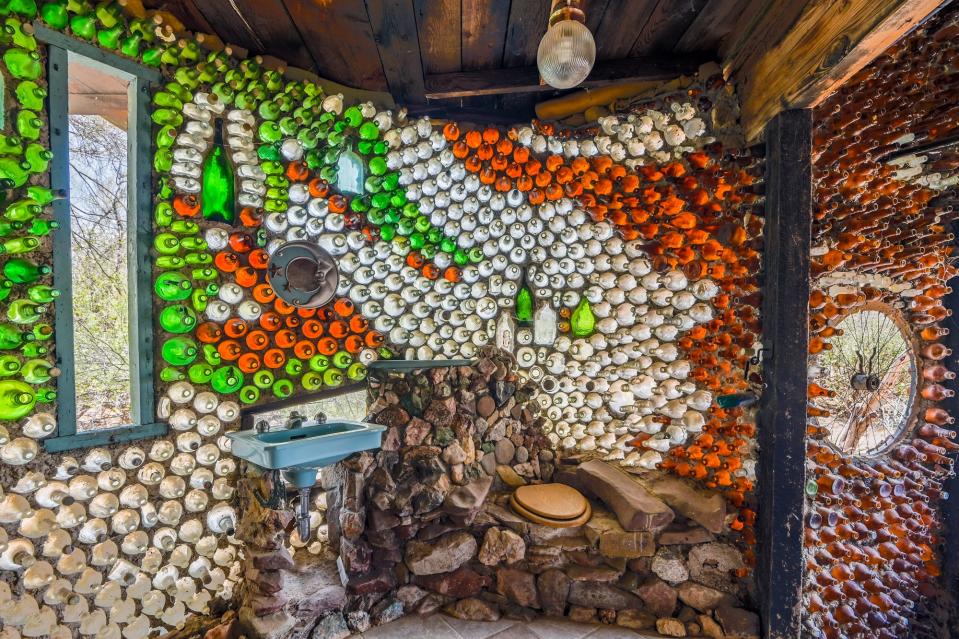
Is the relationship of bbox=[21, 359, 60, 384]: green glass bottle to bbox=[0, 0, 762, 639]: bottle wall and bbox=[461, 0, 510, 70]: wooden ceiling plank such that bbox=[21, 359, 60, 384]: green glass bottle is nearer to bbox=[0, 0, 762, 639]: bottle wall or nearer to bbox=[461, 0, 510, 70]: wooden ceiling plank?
bbox=[0, 0, 762, 639]: bottle wall

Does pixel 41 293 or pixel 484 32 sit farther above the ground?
pixel 484 32

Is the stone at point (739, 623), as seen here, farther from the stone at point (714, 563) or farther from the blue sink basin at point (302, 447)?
the blue sink basin at point (302, 447)

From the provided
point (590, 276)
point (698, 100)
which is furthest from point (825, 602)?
point (698, 100)

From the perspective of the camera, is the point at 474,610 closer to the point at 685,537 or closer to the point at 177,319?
the point at 685,537

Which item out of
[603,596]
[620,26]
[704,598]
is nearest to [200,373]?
[603,596]

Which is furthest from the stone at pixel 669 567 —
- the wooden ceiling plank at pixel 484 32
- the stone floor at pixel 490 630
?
the wooden ceiling plank at pixel 484 32

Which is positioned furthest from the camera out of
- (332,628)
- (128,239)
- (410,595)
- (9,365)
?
(410,595)

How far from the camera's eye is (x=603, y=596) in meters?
2.26

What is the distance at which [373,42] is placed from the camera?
7.04 ft

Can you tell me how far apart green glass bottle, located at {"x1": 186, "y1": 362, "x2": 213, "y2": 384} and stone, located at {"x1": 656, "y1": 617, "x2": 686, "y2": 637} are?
8.68 ft

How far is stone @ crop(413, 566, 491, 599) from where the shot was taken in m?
2.29

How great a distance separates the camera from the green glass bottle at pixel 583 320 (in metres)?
2.62

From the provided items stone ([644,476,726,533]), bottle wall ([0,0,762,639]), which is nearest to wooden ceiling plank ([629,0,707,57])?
bottle wall ([0,0,762,639])

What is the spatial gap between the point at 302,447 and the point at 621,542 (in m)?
1.71
